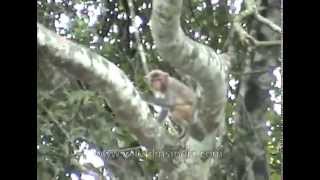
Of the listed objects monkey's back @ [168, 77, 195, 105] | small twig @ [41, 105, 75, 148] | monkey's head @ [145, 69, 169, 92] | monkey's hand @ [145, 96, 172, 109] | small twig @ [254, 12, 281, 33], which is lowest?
small twig @ [41, 105, 75, 148]

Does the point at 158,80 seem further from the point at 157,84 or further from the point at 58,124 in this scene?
the point at 58,124

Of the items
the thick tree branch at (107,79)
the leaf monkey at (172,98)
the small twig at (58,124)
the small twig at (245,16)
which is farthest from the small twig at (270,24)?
the small twig at (58,124)

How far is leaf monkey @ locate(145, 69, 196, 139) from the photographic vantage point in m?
1.26

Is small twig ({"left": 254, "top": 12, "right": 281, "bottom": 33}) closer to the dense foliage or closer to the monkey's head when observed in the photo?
the dense foliage

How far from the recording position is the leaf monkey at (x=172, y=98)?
126cm

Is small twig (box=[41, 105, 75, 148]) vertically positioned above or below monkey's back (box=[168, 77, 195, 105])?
below

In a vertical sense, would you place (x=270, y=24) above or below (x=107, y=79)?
above

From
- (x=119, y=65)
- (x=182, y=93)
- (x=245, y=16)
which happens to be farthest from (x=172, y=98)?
(x=245, y=16)

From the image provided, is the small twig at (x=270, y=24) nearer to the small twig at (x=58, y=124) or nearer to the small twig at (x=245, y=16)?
the small twig at (x=245, y=16)

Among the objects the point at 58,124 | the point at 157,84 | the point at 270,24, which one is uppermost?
the point at 270,24

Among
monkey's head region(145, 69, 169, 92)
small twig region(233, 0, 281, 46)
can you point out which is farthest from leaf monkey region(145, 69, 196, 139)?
small twig region(233, 0, 281, 46)

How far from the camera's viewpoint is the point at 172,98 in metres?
1.26
